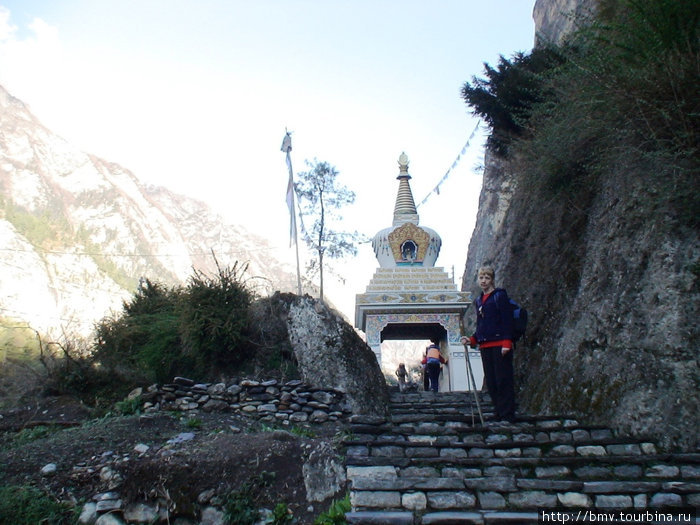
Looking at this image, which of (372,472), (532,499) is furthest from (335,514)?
(532,499)

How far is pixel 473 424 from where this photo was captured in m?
5.85

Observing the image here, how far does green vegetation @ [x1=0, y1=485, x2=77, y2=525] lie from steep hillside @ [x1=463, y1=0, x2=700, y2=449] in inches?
199

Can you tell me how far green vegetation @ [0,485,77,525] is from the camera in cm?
451

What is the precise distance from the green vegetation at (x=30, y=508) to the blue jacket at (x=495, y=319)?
14.7ft

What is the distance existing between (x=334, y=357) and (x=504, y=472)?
3544mm

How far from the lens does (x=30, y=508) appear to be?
15.1ft

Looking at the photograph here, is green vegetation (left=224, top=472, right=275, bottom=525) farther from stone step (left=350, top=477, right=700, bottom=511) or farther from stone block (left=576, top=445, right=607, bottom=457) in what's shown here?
stone block (left=576, top=445, right=607, bottom=457)

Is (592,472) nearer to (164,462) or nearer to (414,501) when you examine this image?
(414,501)

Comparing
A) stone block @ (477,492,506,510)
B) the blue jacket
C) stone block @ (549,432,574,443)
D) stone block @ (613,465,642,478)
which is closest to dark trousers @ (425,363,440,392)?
the blue jacket

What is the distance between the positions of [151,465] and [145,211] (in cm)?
9033

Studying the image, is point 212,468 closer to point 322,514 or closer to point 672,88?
point 322,514

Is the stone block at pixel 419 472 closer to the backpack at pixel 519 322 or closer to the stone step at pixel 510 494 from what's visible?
the stone step at pixel 510 494

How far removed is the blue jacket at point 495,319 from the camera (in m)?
6.20

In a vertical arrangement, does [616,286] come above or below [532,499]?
above
